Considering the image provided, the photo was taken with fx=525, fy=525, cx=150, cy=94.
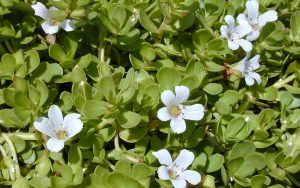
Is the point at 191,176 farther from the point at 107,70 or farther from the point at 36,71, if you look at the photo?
the point at 36,71

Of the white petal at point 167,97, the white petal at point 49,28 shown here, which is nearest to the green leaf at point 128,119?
the white petal at point 167,97

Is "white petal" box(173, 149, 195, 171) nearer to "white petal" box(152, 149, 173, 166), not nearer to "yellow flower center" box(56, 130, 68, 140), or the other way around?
"white petal" box(152, 149, 173, 166)

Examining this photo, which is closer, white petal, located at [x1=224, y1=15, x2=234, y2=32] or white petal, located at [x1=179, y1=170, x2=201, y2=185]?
white petal, located at [x1=179, y1=170, x2=201, y2=185]

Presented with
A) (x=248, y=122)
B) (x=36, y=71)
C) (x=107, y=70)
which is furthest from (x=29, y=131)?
(x=248, y=122)

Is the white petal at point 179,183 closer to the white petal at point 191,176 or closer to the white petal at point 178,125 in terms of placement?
the white petal at point 191,176

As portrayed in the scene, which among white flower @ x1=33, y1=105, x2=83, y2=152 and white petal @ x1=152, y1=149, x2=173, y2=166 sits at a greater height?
white flower @ x1=33, y1=105, x2=83, y2=152

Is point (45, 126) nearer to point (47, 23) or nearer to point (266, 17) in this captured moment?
point (47, 23)

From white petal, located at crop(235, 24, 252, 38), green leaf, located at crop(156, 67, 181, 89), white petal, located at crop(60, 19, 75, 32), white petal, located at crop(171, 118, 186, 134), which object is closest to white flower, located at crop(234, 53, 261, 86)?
white petal, located at crop(235, 24, 252, 38)
